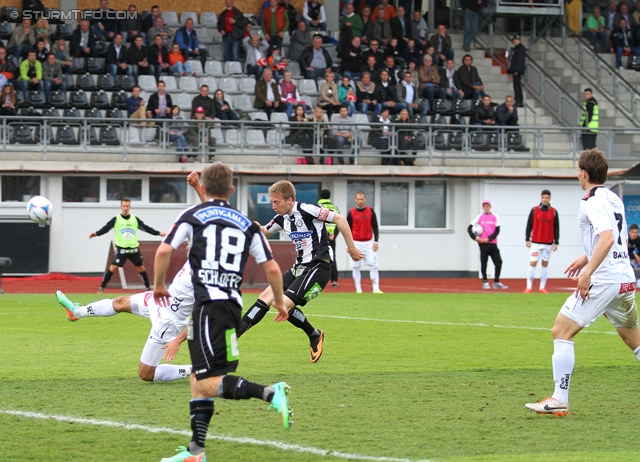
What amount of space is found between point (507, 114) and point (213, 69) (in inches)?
341

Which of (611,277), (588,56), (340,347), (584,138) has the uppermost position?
(588,56)

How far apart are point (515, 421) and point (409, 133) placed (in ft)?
66.3

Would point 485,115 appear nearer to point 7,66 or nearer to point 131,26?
point 131,26

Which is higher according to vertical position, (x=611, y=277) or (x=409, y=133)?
(x=409, y=133)

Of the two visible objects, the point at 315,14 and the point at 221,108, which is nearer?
the point at 221,108

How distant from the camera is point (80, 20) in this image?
97.4 feet

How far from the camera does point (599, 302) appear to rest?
761 cm

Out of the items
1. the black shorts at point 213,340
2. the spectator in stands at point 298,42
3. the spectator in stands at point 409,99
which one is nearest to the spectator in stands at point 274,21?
the spectator in stands at point 298,42

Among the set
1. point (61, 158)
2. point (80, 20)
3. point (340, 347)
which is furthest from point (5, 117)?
point (340, 347)

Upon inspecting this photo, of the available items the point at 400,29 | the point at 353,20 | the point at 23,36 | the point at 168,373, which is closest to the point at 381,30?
the point at 400,29

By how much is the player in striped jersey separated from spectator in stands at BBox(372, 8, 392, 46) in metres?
20.5

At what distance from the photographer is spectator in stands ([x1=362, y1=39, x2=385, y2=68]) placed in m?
29.5

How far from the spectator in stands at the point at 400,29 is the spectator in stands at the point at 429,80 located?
5.01 ft

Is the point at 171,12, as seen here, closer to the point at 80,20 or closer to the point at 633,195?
the point at 80,20
